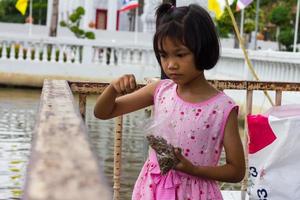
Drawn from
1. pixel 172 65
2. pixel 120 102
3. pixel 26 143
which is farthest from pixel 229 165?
pixel 26 143

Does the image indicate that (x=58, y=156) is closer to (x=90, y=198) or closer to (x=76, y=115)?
(x=90, y=198)

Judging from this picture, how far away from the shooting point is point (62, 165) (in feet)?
3.59

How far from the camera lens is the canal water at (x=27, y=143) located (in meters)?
7.35

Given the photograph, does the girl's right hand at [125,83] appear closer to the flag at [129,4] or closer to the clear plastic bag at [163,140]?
the clear plastic bag at [163,140]

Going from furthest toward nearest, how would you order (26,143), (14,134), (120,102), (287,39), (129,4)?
(287,39), (129,4), (14,134), (26,143), (120,102)

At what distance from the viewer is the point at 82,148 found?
118 cm

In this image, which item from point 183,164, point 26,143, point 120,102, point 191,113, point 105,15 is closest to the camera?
point 183,164

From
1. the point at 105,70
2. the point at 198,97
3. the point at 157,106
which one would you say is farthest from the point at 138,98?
the point at 105,70

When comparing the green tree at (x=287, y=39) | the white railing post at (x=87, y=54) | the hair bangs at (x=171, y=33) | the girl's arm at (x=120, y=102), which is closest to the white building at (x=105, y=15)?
the green tree at (x=287, y=39)

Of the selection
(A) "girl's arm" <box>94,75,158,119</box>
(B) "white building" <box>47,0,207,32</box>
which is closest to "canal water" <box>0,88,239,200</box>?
(A) "girl's arm" <box>94,75,158,119</box>

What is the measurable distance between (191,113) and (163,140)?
15cm

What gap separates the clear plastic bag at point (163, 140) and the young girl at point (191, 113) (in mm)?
18

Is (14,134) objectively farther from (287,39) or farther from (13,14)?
(13,14)

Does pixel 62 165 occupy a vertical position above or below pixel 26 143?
above
